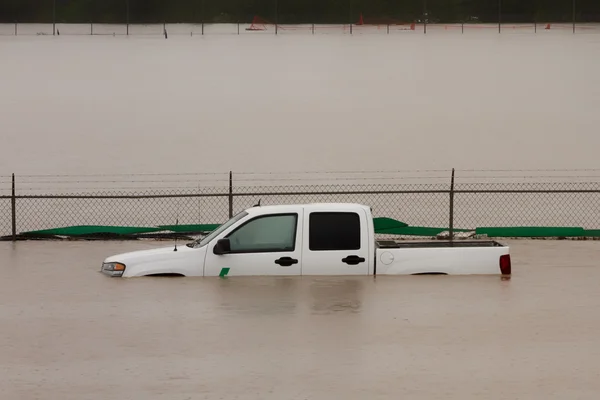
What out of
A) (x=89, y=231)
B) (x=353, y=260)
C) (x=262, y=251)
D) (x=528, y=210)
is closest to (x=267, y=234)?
(x=262, y=251)

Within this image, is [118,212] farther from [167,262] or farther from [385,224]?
[167,262]

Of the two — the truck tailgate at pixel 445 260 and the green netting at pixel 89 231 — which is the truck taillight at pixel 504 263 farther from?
the green netting at pixel 89 231

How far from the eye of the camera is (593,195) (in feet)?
174

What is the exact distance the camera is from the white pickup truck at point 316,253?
58.4 ft

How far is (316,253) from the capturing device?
17859 millimetres

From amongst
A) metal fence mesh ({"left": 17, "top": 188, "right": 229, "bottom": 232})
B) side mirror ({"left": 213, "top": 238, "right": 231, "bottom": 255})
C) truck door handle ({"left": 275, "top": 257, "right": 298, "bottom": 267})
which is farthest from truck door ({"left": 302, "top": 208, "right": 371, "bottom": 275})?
metal fence mesh ({"left": 17, "top": 188, "right": 229, "bottom": 232})

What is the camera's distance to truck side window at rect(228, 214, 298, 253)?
18.0 m

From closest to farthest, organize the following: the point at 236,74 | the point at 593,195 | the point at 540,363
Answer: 1. the point at 540,363
2. the point at 593,195
3. the point at 236,74

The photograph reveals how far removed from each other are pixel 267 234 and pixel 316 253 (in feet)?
3.36

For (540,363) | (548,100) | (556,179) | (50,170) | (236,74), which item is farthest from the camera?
(236,74)

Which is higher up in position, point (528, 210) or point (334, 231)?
point (334, 231)

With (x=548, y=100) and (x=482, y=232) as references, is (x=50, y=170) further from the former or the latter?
(x=548, y=100)

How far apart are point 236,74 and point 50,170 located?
9218 centimetres
